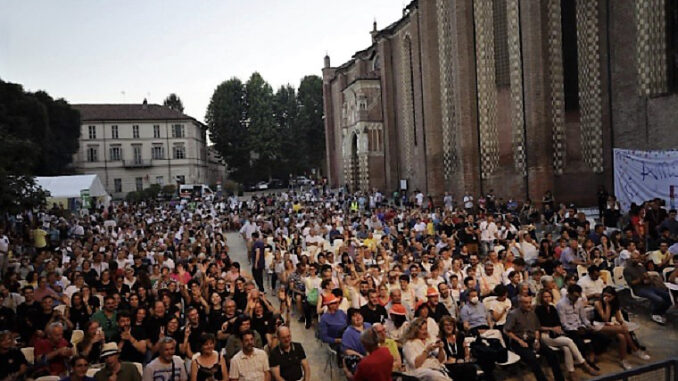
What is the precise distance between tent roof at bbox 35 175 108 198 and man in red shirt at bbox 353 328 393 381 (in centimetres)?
2610

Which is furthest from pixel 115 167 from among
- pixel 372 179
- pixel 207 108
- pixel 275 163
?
pixel 372 179

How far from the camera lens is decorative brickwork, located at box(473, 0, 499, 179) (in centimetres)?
2456

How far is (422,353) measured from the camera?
20.7 ft

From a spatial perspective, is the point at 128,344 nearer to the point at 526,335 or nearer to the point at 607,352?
the point at 526,335

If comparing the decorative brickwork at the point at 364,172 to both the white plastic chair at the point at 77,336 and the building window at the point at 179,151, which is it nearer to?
the building window at the point at 179,151

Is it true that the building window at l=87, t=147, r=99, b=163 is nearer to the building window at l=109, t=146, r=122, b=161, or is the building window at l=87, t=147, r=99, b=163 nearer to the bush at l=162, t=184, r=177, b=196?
the building window at l=109, t=146, r=122, b=161

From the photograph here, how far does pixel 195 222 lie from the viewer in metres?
23.0

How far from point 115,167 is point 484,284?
201 feet

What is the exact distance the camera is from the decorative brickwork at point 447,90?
26562 millimetres

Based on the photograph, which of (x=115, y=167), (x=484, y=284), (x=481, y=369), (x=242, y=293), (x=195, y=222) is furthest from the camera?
(x=115, y=167)

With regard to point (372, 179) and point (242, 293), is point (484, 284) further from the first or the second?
point (372, 179)

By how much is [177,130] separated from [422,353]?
62.7m

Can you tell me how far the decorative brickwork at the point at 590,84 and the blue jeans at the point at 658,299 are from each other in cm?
1373

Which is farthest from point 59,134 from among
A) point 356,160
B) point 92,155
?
point 356,160
